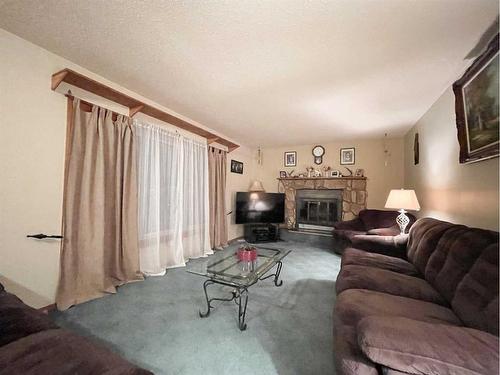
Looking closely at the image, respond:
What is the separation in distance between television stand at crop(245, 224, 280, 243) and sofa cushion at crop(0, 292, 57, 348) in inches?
148

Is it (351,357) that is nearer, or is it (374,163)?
(351,357)

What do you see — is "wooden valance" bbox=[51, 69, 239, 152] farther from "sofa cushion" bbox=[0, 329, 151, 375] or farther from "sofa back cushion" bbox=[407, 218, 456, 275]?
"sofa back cushion" bbox=[407, 218, 456, 275]

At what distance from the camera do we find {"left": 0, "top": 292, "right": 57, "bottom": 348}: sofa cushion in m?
0.92

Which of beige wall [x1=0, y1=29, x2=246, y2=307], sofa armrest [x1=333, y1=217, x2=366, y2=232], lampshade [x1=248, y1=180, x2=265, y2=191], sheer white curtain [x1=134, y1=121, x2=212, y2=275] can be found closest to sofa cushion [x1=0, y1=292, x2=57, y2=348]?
beige wall [x1=0, y1=29, x2=246, y2=307]

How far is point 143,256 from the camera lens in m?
2.72

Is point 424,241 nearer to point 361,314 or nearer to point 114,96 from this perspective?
point 361,314

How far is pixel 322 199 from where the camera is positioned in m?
4.85

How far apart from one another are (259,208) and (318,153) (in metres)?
1.80

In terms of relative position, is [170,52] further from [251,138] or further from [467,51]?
[251,138]

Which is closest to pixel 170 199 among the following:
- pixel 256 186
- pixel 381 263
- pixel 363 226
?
pixel 256 186

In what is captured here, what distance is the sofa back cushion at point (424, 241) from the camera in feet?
5.63

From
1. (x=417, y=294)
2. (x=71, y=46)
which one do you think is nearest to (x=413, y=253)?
(x=417, y=294)

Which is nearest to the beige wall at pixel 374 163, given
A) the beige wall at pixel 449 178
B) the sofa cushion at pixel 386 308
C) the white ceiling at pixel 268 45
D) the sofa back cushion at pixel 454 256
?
the beige wall at pixel 449 178

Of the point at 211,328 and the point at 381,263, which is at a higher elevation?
the point at 381,263
